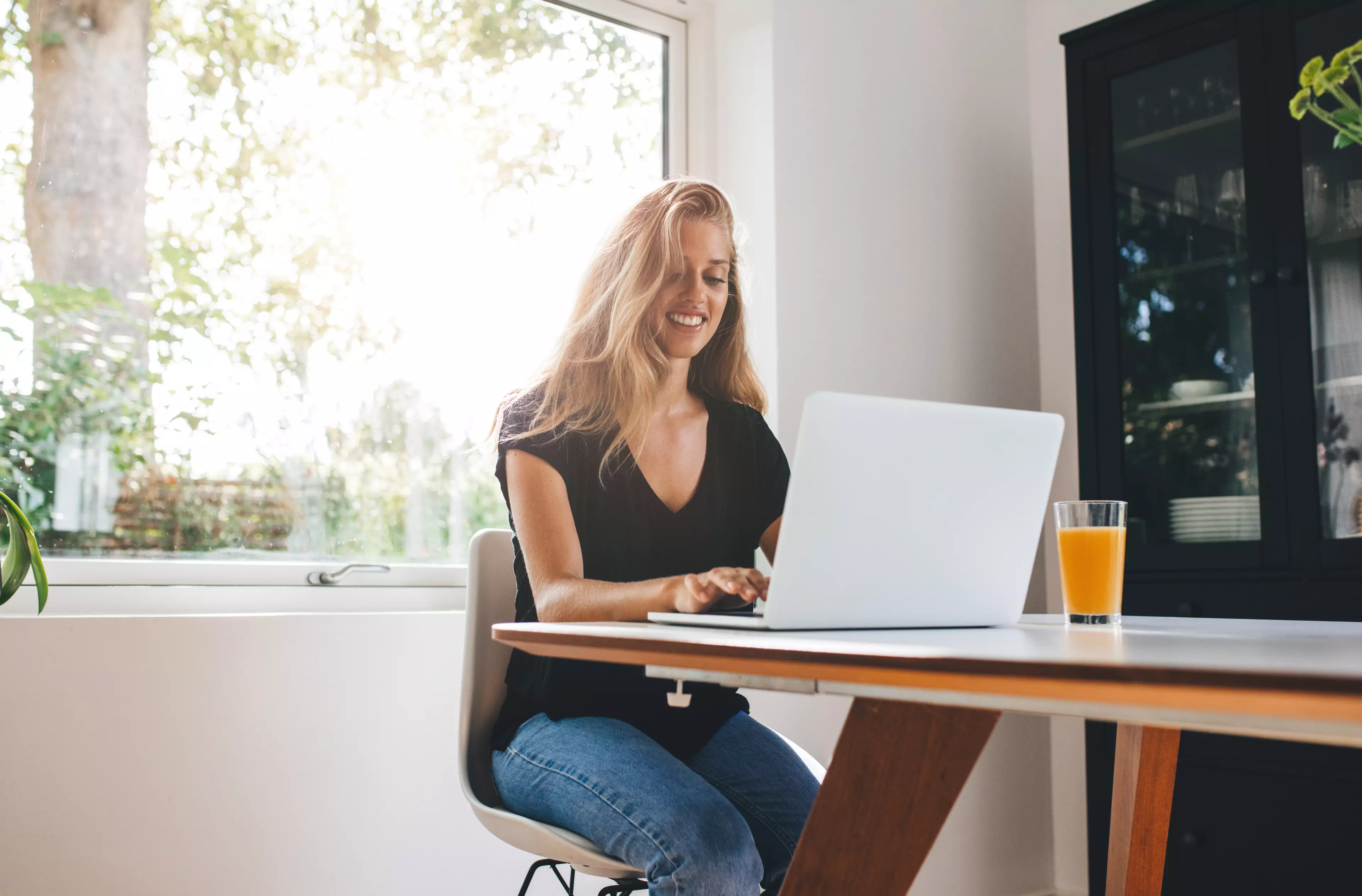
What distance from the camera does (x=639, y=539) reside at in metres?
1.47

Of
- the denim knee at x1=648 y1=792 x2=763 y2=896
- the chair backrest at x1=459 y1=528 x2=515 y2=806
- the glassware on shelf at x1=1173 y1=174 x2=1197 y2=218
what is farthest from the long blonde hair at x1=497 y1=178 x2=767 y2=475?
the glassware on shelf at x1=1173 y1=174 x2=1197 y2=218

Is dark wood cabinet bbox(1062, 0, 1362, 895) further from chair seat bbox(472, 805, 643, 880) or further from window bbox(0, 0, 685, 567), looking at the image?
chair seat bbox(472, 805, 643, 880)

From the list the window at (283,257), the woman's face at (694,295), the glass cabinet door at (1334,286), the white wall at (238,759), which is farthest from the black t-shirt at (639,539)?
the glass cabinet door at (1334,286)

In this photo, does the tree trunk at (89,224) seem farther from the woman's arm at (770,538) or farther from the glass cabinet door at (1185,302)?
the glass cabinet door at (1185,302)

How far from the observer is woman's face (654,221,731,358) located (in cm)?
162

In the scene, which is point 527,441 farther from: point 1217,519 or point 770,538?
point 1217,519

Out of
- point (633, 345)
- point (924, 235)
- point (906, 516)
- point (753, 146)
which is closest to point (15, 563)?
point (633, 345)

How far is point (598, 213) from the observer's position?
245 cm

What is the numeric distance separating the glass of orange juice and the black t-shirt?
1.65 ft

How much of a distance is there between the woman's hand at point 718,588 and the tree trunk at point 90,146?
1.21 m

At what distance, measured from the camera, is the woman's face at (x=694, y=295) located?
63.7 inches

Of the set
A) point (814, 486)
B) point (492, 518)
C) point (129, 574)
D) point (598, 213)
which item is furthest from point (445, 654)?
point (814, 486)

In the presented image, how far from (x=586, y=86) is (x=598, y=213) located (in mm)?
278

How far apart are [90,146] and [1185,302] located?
210 cm
